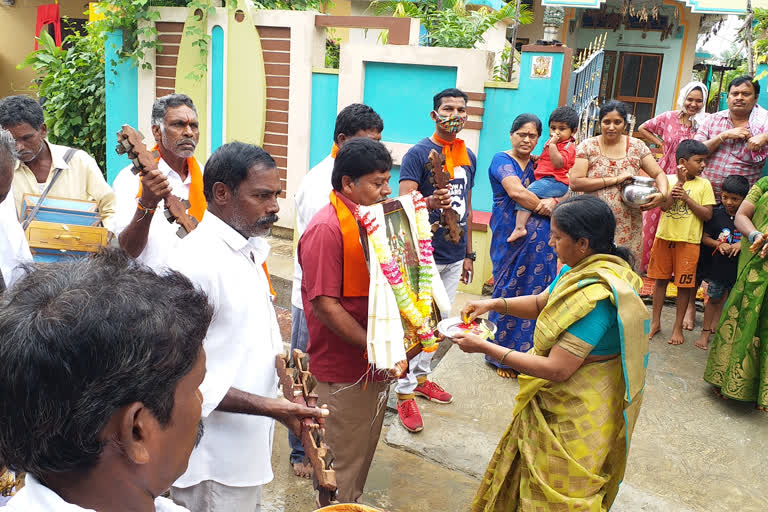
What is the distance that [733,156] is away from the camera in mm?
5250

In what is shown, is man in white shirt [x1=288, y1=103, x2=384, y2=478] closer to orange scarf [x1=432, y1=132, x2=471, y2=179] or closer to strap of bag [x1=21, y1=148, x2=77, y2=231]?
orange scarf [x1=432, y1=132, x2=471, y2=179]

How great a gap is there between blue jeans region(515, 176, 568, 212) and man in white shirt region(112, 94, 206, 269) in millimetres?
2364

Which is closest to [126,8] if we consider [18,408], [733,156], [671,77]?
[733,156]

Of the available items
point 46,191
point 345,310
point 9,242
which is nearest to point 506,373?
point 345,310

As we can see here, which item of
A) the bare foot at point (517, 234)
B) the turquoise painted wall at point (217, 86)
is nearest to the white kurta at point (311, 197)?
the bare foot at point (517, 234)

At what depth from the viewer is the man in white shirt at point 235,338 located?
6.67ft

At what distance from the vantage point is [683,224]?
5.15m

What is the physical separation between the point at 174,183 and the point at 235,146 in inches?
51.7

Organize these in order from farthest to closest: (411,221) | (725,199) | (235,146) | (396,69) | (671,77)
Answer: (671,77) → (396,69) → (725,199) → (411,221) → (235,146)

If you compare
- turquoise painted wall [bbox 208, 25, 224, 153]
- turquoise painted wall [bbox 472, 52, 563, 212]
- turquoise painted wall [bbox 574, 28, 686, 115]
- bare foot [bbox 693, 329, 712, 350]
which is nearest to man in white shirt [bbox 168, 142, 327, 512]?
bare foot [bbox 693, 329, 712, 350]

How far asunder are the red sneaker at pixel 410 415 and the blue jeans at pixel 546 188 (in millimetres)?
1648

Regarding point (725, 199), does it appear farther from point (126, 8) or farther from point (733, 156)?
point (126, 8)

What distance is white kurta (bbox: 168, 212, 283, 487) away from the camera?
6.76 ft

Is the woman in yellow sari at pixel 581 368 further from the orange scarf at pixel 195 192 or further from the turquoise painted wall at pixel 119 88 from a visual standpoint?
the turquoise painted wall at pixel 119 88
